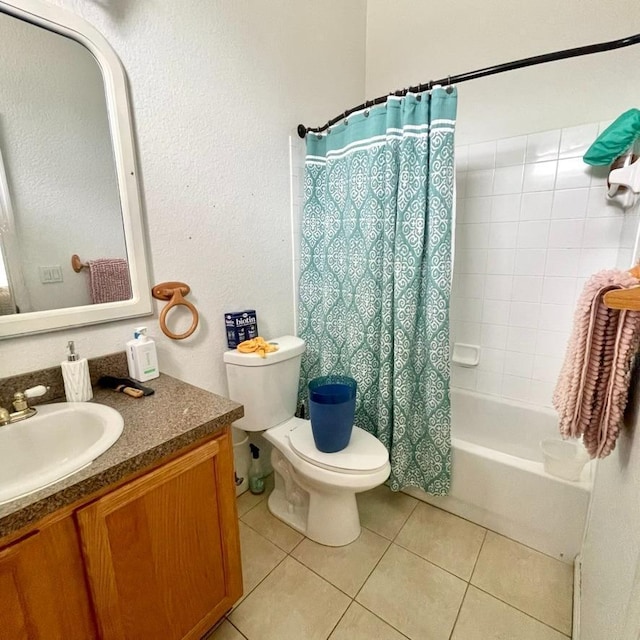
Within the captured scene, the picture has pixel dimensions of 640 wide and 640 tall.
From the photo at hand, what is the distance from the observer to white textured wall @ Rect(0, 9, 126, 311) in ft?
2.96

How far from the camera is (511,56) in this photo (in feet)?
5.28

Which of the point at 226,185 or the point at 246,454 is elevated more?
the point at 226,185

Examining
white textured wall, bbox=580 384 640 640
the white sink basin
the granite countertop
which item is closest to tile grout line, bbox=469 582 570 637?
white textured wall, bbox=580 384 640 640

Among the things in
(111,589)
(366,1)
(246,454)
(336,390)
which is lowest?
(246,454)

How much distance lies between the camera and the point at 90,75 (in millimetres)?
1000

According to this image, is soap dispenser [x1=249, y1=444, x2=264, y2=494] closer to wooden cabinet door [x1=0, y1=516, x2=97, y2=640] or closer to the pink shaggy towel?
wooden cabinet door [x1=0, y1=516, x2=97, y2=640]

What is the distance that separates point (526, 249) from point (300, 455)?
1.51 meters

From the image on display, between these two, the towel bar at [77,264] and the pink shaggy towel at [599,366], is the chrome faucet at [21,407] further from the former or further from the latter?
the pink shaggy towel at [599,366]

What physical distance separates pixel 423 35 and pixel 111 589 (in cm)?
263

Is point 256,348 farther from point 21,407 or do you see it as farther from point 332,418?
point 21,407

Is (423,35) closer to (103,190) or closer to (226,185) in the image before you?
(226,185)

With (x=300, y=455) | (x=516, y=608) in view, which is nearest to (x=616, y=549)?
(x=516, y=608)

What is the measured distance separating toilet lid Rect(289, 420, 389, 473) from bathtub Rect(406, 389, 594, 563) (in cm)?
41

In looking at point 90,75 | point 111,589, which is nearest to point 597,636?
point 111,589
